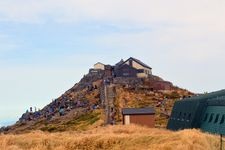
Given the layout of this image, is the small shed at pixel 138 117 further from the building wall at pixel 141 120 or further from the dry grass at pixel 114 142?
the dry grass at pixel 114 142

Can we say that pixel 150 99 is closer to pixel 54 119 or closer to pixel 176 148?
pixel 54 119

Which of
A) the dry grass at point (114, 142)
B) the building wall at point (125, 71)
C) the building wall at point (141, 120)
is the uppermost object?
the building wall at point (125, 71)

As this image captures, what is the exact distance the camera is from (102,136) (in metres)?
33.1

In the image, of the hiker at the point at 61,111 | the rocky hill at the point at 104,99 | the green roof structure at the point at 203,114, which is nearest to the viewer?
the green roof structure at the point at 203,114

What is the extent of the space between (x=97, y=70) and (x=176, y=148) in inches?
4144

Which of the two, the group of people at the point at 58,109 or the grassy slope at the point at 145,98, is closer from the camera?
the grassy slope at the point at 145,98

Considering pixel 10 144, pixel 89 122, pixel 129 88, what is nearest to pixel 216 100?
pixel 10 144

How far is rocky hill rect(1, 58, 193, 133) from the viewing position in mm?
82281

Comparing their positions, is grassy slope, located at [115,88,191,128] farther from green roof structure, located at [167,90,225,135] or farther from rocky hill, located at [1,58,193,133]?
green roof structure, located at [167,90,225,135]

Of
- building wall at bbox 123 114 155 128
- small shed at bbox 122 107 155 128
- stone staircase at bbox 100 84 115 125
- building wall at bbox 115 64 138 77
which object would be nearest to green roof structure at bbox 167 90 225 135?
building wall at bbox 123 114 155 128

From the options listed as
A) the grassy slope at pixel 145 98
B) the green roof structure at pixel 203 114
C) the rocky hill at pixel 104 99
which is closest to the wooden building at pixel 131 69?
the rocky hill at pixel 104 99

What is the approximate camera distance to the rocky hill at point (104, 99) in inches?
3239

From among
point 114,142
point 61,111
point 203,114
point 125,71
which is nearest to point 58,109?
point 61,111

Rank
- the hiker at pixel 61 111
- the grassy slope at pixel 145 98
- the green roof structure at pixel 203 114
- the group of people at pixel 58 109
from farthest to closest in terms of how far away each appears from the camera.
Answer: the group of people at pixel 58 109 → the hiker at pixel 61 111 → the grassy slope at pixel 145 98 → the green roof structure at pixel 203 114
